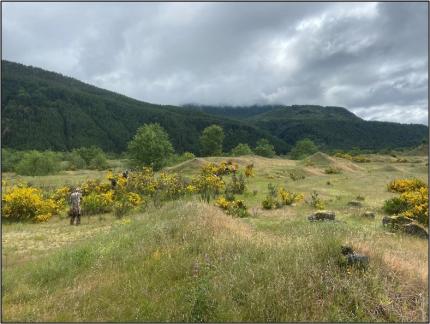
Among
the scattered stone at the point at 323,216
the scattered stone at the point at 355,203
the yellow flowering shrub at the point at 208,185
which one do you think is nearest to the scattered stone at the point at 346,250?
the scattered stone at the point at 323,216

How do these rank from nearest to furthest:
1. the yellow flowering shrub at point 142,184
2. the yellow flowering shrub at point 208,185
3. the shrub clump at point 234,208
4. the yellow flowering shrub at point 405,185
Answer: the shrub clump at point 234,208, the yellow flowering shrub at point 208,185, the yellow flowering shrub at point 142,184, the yellow flowering shrub at point 405,185

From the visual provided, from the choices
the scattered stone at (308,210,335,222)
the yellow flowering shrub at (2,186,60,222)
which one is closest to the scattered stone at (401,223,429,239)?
the scattered stone at (308,210,335,222)

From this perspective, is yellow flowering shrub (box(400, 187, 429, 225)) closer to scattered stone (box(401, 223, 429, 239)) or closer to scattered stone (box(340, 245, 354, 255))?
scattered stone (box(401, 223, 429, 239))

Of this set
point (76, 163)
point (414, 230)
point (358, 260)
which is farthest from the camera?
point (76, 163)

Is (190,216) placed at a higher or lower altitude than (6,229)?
higher

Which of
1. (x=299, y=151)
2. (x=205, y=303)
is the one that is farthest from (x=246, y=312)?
(x=299, y=151)

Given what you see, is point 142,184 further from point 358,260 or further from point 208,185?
point 358,260

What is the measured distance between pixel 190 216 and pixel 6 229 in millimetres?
10180

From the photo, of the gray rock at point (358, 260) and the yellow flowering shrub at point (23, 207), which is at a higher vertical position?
the gray rock at point (358, 260)

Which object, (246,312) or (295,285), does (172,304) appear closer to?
(246,312)

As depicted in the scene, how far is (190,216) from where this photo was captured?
39.9 ft

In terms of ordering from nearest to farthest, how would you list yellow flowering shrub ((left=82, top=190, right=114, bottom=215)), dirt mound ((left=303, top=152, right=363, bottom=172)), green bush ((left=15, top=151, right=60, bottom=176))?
yellow flowering shrub ((left=82, top=190, right=114, bottom=215))
dirt mound ((left=303, top=152, right=363, bottom=172))
green bush ((left=15, top=151, right=60, bottom=176))

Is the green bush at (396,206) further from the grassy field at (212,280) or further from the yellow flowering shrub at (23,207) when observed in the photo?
the yellow flowering shrub at (23,207)

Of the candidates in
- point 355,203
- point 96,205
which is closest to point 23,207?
point 96,205
